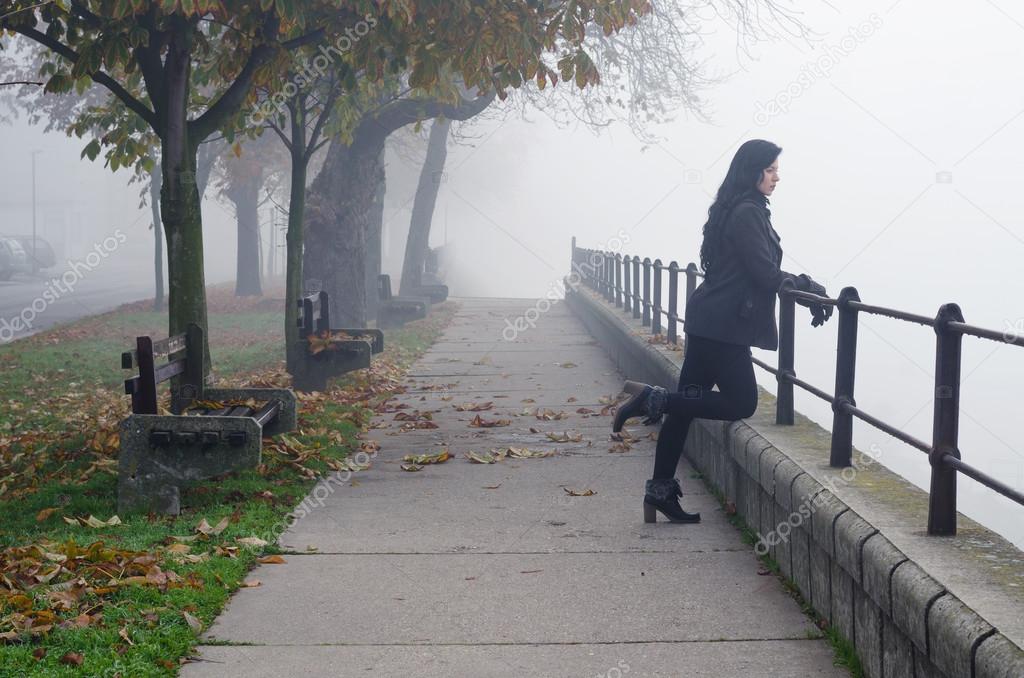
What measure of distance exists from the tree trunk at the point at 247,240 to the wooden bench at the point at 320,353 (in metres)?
23.1

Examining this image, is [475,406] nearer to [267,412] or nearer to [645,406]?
[267,412]

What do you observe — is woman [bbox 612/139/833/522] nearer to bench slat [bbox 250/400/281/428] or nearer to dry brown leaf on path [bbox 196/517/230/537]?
dry brown leaf on path [bbox 196/517/230/537]

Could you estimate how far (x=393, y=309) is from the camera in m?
24.0

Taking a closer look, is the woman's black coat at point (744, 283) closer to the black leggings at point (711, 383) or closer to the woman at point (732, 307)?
the woman at point (732, 307)

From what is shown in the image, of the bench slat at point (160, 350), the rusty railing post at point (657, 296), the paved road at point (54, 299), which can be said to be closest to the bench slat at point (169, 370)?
the bench slat at point (160, 350)

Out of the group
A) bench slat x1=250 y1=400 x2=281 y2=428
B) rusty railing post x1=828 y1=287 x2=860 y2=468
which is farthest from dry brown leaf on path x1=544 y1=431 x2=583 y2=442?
rusty railing post x1=828 y1=287 x2=860 y2=468

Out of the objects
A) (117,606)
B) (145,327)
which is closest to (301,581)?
(117,606)

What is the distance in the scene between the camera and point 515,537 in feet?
21.3

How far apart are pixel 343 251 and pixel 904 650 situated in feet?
51.3

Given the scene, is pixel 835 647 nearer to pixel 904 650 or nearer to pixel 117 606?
pixel 904 650

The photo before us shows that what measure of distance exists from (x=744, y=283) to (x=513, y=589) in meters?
2.03

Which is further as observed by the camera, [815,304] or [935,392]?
[815,304]
